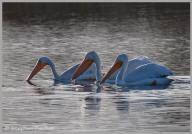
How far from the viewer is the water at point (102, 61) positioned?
13477 mm

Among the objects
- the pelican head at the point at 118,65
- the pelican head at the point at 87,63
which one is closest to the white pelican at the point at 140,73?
the pelican head at the point at 118,65

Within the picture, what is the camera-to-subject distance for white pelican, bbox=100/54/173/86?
17.3m

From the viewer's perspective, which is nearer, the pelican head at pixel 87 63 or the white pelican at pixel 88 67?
the white pelican at pixel 88 67

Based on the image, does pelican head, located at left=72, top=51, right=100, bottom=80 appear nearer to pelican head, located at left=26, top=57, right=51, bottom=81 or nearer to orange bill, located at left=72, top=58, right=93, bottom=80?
orange bill, located at left=72, top=58, right=93, bottom=80

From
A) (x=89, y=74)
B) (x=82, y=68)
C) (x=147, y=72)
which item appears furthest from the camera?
(x=89, y=74)

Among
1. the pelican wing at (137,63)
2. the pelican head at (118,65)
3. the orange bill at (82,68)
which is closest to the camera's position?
the pelican head at (118,65)

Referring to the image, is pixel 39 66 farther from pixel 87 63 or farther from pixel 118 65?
pixel 118 65

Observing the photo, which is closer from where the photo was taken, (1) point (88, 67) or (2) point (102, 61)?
(1) point (88, 67)

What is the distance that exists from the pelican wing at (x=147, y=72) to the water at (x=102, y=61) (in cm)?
37

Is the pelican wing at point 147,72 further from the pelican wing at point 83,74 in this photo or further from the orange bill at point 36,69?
the orange bill at point 36,69

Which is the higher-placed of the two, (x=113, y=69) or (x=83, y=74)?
(x=113, y=69)

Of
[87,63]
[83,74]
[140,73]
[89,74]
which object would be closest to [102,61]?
[89,74]

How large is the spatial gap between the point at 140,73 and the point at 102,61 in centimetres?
369

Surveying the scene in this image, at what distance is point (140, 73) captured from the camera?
17625 mm
